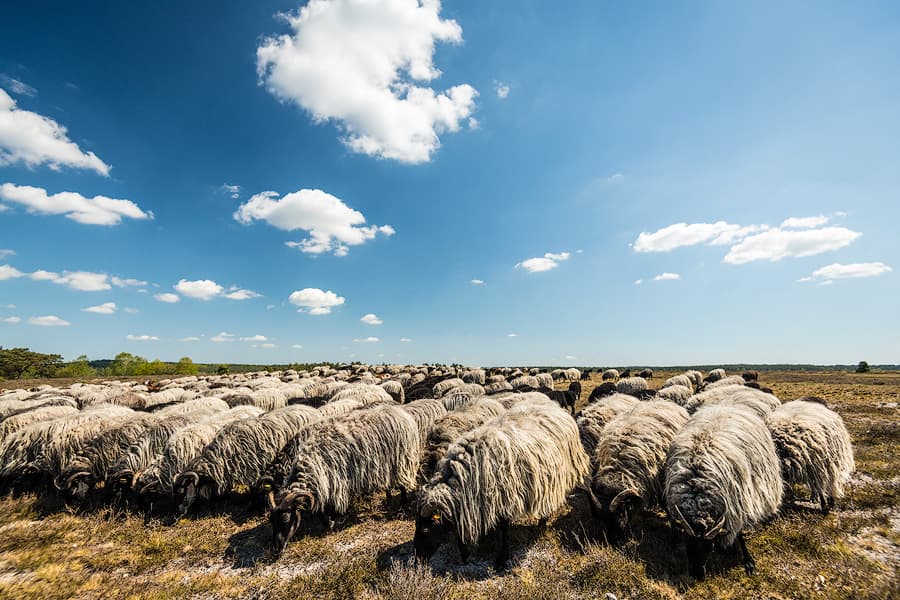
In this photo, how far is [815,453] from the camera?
21.1 feet

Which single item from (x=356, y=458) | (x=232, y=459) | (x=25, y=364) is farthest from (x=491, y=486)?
(x=25, y=364)

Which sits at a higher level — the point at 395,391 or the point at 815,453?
the point at 815,453

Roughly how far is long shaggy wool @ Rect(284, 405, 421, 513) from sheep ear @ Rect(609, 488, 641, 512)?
4.45 m

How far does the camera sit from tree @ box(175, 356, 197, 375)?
76.0 m

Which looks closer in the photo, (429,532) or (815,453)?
(429,532)

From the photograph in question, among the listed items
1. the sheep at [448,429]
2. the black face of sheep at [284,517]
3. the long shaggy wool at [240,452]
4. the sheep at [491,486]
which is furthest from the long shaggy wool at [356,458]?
the sheep at [491,486]

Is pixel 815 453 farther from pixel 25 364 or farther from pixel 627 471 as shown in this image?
pixel 25 364

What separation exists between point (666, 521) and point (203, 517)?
10.2 meters

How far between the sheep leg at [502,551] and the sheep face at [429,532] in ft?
3.18

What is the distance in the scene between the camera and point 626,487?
603cm

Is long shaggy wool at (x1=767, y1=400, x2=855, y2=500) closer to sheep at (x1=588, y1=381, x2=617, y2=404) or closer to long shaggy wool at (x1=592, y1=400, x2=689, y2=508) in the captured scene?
long shaggy wool at (x1=592, y1=400, x2=689, y2=508)

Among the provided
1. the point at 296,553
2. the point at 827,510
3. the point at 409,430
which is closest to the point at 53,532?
the point at 296,553

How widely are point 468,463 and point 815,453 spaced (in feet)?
21.9

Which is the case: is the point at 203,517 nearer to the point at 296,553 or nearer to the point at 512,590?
the point at 296,553
